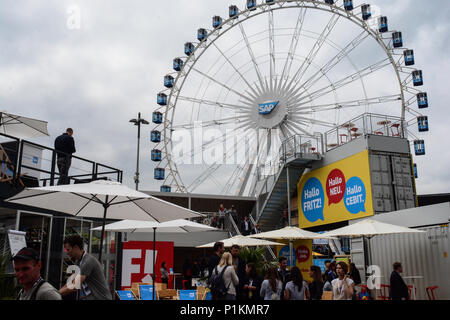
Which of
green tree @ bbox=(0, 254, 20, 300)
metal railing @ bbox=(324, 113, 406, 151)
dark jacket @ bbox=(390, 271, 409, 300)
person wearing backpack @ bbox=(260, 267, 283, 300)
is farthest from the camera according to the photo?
metal railing @ bbox=(324, 113, 406, 151)

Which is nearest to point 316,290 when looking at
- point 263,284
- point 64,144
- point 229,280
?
point 263,284

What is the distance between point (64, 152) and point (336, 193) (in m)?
12.3

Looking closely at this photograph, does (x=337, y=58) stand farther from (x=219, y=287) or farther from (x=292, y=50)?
(x=219, y=287)

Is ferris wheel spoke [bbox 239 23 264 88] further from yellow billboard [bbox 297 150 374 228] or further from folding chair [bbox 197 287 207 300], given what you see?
folding chair [bbox 197 287 207 300]

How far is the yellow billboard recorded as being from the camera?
679 inches

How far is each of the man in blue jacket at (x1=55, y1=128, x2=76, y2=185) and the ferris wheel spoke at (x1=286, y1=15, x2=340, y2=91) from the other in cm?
1813

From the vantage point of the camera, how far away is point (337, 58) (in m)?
25.8

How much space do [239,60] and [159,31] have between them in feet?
23.8

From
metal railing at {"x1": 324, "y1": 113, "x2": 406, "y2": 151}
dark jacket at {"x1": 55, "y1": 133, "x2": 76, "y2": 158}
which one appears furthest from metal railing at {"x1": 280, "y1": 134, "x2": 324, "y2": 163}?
dark jacket at {"x1": 55, "y1": 133, "x2": 76, "y2": 158}

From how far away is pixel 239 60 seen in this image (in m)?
27.9

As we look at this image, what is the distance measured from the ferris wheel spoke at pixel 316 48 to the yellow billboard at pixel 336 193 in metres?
7.84

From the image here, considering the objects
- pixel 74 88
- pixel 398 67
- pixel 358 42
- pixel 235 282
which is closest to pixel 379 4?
pixel 358 42

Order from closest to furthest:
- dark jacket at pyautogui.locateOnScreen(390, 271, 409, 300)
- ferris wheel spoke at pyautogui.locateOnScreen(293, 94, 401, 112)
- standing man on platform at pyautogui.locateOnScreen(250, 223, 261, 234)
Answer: dark jacket at pyautogui.locateOnScreen(390, 271, 409, 300) < standing man on platform at pyautogui.locateOnScreen(250, 223, 261, 234) < ferris wheel spoke at pyautogui.locateOnScreen(293, 94, 401, 112)

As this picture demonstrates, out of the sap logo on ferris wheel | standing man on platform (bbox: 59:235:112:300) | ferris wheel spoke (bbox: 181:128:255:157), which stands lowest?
standing man on platform (bbox: 59:235:112:300)
